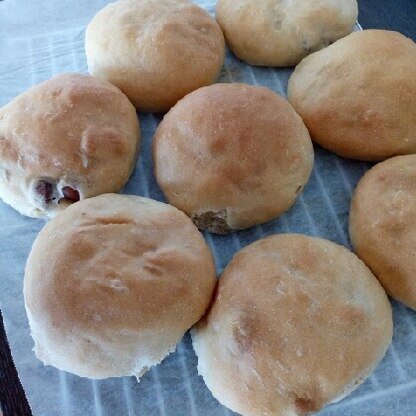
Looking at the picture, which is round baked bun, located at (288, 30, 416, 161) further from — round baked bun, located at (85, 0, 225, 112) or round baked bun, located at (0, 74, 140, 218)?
round baked bun, located at (0, 74, 140, 218)

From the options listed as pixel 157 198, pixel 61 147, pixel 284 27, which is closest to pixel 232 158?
pixel 157 198

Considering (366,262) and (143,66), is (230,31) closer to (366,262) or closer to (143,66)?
(143,66)

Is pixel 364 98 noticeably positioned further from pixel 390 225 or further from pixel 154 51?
pixel 154 51

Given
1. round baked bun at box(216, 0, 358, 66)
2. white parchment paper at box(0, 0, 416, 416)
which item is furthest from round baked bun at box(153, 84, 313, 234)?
round baked bun at box(216, 0, 358, 66)

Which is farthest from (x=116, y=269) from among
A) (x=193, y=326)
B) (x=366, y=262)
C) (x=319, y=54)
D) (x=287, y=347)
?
(x=319, y=54)

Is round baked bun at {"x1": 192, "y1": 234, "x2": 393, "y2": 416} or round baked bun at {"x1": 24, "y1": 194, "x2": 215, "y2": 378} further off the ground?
round baked bun at {"x1": 24, "y1": 194, "x2": 215, "y2": 378}

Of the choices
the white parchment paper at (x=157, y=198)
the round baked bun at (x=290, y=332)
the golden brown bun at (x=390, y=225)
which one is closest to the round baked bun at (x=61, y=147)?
the white parchment paper at (x=157, y=198)

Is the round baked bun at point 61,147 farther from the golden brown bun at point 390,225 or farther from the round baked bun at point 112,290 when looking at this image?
the golden brown bun at point 390,225
